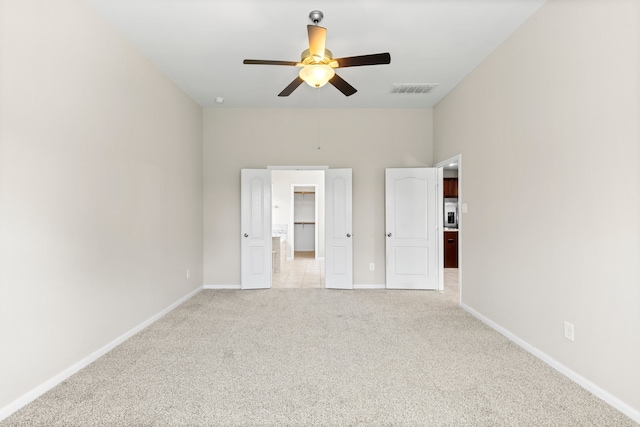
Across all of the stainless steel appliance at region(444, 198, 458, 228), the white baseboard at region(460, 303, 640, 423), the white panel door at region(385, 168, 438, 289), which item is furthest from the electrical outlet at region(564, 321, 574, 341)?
the stainless steel appliance at region(444, 198, 458, 228)

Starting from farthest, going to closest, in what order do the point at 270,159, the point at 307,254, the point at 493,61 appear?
the point at 307,254, the point at 270,159, the point at 493,61

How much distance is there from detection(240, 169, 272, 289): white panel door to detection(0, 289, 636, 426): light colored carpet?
1.41m

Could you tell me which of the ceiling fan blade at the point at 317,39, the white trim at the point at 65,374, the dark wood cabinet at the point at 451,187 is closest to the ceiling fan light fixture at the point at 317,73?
the ceiling fan blade at the point at 317,39

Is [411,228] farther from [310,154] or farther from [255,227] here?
[255,227]

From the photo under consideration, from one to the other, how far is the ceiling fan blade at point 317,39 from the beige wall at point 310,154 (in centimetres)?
267

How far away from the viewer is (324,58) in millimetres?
2412

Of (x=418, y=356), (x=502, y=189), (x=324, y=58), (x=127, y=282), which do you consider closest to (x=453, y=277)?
(x=502, y=189)

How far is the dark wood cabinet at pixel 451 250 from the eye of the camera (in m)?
6.70

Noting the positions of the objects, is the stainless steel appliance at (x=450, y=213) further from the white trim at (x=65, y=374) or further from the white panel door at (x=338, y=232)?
the white trim at (x=65, y=374)

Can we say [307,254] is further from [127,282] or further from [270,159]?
[127,282]

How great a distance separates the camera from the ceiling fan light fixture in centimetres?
Result: 245

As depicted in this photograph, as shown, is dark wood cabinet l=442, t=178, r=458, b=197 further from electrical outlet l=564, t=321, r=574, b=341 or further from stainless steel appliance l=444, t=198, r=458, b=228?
electrical outlet l=564, t=321, r=574, b=341

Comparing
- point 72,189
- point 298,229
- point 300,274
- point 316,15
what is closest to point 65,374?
point 72,189

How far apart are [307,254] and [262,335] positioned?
611cm
